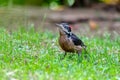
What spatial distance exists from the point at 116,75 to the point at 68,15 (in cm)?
1101

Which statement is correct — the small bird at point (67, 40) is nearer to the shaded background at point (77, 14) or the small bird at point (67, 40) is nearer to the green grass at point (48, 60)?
the green grass at point (48, 60)

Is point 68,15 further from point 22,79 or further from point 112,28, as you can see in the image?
point 22,79

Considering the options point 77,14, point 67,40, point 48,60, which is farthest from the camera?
point 77,14

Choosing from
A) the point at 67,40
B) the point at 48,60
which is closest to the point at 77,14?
the point at 67,40

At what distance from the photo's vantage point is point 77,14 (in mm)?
19453

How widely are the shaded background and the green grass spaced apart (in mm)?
3421

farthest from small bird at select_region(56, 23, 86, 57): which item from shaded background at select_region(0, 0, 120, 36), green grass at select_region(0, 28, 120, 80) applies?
shaded background at select_region(0, 0, 120, 36)

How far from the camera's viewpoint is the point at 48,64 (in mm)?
8609

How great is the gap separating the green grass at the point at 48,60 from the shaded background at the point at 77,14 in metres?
3.42

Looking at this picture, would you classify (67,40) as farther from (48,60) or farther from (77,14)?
(77,14)

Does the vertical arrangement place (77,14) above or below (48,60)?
below

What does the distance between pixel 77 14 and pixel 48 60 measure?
34.5 ft

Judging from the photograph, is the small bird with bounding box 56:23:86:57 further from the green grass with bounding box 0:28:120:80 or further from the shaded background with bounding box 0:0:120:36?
the shaded background with bounding box 0:0:120:36

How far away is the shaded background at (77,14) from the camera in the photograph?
17094 millimetres
